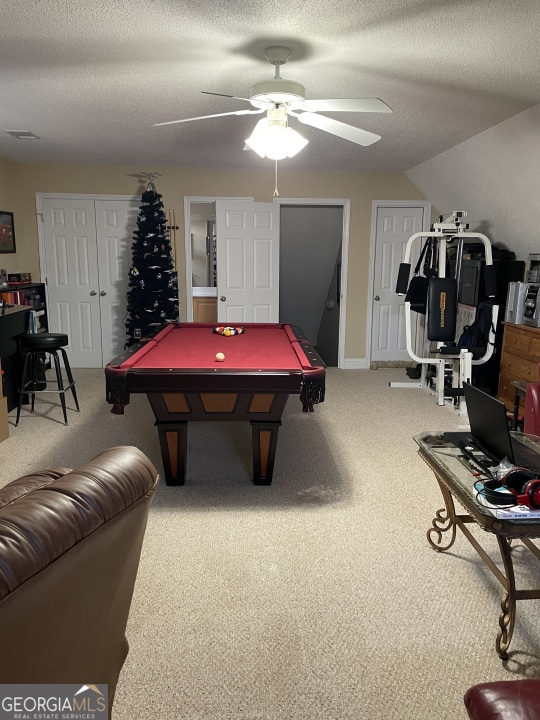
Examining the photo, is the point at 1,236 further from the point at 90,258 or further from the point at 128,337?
the point at 128,337

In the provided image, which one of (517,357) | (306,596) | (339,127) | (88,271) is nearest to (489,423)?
(306,596)

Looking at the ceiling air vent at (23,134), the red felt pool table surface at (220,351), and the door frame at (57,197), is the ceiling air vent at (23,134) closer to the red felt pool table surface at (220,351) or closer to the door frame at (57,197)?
the door frame at (57,197)

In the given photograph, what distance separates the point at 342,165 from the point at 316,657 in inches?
211

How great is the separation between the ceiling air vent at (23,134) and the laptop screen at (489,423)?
168 inches

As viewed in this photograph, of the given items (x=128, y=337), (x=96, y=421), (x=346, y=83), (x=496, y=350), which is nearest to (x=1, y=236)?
(x=128, y=337)

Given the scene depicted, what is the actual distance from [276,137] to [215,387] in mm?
1439

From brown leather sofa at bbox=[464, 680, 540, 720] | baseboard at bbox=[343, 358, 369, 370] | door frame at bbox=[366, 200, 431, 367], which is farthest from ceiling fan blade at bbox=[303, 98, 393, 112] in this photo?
baseboard at bbox=[343, 358, 369, 370]

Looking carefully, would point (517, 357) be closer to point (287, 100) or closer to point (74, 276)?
point (287, 100)

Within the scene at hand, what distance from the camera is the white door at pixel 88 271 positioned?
6.49 m

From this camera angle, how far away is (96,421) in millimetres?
4664

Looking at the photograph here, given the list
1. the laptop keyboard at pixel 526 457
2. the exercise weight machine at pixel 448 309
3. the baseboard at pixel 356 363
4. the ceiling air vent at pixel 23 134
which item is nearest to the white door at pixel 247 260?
the baseboard at pixel 356 363

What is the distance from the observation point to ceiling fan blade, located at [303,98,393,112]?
2.56 meters

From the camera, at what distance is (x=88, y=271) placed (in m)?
6.61

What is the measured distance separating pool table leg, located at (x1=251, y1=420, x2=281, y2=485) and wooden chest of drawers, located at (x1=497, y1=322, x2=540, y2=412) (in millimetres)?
2405
